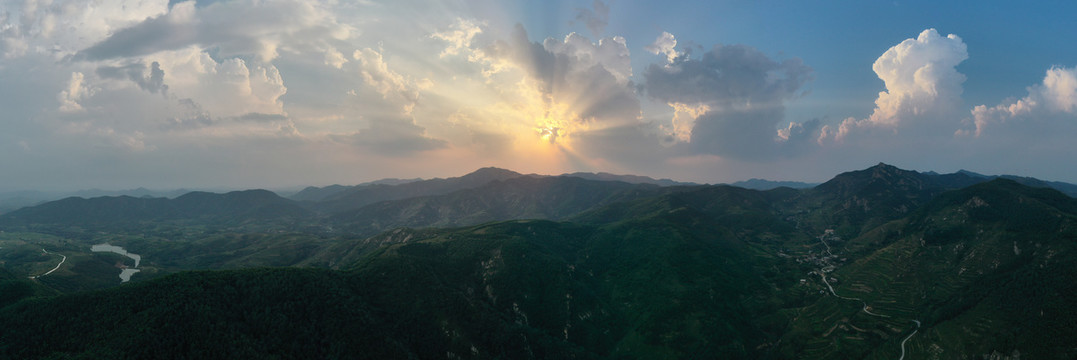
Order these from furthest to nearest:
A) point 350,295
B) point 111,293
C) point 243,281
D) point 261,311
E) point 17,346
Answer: point 350,295 → point 243,281 → point 261,311 → point 111,293 → point 17,346

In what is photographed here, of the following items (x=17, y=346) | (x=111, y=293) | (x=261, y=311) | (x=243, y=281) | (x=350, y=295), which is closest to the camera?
(x=17, y=346)

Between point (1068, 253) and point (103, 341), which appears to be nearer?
point (103, 341)

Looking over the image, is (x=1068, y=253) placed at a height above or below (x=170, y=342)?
above

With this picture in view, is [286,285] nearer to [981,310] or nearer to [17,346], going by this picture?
[17,346]

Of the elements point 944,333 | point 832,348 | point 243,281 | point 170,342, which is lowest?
point 832,348

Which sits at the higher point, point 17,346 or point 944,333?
point 17,346

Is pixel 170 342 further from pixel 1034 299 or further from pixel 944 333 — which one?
pixel 1034 299

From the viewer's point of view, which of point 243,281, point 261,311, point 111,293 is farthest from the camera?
point 243,281

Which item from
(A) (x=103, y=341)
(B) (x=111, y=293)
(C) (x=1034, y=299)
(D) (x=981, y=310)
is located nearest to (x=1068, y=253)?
(C) (x=1034, y=299)

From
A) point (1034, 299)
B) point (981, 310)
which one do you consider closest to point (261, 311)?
point (981, 310)
